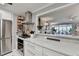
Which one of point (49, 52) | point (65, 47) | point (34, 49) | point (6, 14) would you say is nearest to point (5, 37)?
point (6, 14)

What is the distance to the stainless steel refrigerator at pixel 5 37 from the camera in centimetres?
346

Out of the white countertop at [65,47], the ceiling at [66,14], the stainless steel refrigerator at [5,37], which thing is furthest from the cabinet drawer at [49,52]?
the stainless steel refrigerator at [5,37]

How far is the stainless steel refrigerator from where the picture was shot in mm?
3463

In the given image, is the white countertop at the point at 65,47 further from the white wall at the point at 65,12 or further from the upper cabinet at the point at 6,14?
the upper cabinet at the point at 6,14

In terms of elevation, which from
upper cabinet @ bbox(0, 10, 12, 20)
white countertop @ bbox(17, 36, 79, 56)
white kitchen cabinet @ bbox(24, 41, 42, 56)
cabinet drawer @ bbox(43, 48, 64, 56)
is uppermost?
upper cabinet @ bbox(0, 10, 12, 20)

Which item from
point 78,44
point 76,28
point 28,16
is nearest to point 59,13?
point 76,28

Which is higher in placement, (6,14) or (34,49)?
(6,14)

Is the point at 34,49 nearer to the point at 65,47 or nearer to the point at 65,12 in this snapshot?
the point at 65,47

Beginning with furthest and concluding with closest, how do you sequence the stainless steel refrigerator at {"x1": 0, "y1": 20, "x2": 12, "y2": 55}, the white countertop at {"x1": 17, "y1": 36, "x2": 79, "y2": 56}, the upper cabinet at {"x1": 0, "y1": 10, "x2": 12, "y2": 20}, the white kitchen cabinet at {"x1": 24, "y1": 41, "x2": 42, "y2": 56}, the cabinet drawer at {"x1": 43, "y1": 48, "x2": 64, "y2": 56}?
the upper cabinet at {"x1": 0, "y1": 10, "x2": 12, "y2": 20}
the stainless steel refrigerator at {"x1": 0, "y1": 20, "x2": 12, "y2": 55}
the white kitchen cabinet at {"x1": 24, "y1": 41, "x2": 42, "y2": 56}
the cabinet drawer at {"x1": 43, "y1": 48, "x2": 64, "y2": 56}
the white countertop at {"x1": 17, "y1": 36, "x2": 79, "y2": 56}

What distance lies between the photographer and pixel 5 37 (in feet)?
12.0

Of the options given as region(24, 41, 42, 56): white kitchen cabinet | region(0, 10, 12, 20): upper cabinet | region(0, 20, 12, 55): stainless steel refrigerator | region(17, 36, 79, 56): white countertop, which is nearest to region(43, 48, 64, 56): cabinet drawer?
region(17, 36, 79, 56): white countertop

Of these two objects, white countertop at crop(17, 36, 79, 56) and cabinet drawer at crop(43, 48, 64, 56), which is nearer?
white countertop at crop(17, 36, 79, 56)

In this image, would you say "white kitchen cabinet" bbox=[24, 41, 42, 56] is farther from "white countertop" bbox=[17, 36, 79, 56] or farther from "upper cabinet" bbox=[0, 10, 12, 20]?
"upper cabinet" bbox=[0, 10, 12, 20]

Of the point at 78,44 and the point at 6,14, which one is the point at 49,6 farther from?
the point at 6,14
